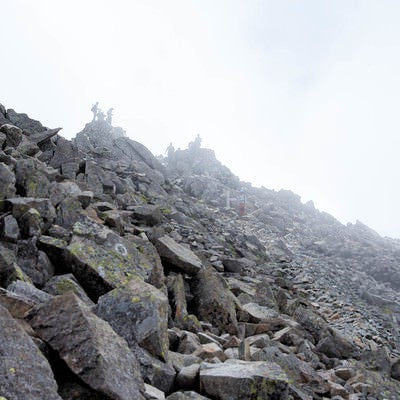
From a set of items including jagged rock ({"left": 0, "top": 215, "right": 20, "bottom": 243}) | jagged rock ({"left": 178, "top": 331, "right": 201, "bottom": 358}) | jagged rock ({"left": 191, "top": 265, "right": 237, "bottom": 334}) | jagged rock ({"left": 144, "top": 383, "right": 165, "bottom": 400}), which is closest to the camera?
jagged rock ({"left": 144, "top": 383, "right": 165, "bottom": 400})

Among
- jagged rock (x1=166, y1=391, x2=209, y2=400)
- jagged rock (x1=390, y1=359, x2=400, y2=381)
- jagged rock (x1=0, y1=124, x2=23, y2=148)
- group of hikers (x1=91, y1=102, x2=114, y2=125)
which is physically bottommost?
jagged rock (x1=166, y1=391, x2=209, y2=400)

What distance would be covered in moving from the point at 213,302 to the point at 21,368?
7.94 meters

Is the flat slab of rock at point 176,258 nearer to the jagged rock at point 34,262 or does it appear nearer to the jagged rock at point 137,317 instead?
the jagged rock at point 34,262

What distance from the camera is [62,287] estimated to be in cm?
744

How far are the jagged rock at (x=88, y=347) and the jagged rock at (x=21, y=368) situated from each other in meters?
0.47

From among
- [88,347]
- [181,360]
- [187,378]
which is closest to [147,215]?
[181,360]

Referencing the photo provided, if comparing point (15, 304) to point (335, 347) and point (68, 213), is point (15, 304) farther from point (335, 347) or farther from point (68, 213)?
point (335, 347)

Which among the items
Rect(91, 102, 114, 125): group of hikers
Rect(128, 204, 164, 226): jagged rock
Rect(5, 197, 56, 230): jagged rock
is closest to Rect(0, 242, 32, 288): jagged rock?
Rect(5, 197, 56, 230): jagged rock

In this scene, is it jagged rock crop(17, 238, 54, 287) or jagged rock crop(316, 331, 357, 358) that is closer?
jagged rock crop(17, 238, 54, 287)

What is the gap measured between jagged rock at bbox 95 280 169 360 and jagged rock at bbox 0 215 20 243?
3.50m

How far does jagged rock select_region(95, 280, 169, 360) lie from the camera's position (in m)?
5.98

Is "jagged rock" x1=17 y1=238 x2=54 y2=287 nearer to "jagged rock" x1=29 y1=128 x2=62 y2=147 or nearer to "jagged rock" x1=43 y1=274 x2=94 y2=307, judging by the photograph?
"jagged rock" x1=43 y1=274 x2=94 y2=307

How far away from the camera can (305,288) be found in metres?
25.4

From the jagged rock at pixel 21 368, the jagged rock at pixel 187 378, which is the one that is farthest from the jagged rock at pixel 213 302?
the jagged rock at pixel 21 368
